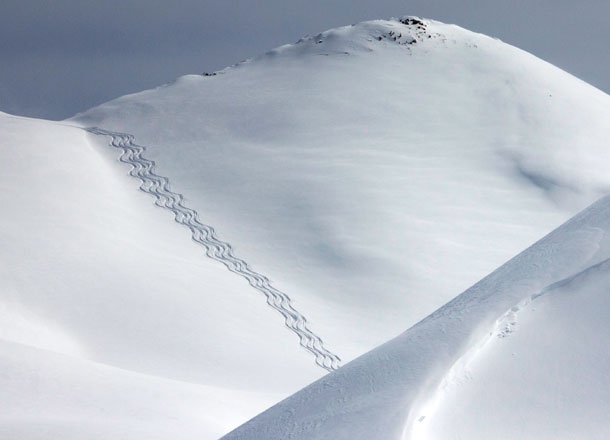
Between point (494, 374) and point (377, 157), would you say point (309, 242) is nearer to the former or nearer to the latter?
point (377, 157)

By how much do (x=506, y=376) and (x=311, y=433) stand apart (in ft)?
3.39

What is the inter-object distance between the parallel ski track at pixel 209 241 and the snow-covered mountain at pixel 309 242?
50mm

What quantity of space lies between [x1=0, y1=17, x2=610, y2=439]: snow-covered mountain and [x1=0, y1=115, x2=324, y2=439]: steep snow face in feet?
0.14

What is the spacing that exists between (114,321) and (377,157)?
32.1 feet

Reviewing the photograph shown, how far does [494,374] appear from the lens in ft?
17.2

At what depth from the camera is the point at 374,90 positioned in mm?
26078

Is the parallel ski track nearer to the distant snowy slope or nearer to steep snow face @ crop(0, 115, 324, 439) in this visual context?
steep snow face @ crop(0, 115, 324, 439)

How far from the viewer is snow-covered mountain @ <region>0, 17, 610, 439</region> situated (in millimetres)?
5652

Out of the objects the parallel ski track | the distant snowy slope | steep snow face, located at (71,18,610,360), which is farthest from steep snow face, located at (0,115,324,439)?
the distant snowy slope

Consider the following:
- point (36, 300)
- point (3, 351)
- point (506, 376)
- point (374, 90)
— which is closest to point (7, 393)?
point (3, 351)

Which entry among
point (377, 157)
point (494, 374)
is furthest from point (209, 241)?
point (494, 374)

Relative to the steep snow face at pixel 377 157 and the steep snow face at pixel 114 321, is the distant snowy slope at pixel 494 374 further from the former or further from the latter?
the steep snow face at pixel 377 157

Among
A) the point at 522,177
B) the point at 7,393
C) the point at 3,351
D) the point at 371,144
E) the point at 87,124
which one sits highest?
the point at 87,124

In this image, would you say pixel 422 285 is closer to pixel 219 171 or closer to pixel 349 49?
pixel 219 171
